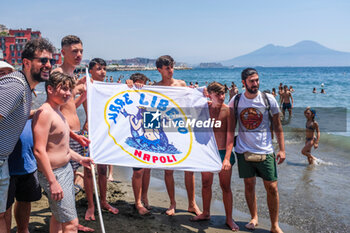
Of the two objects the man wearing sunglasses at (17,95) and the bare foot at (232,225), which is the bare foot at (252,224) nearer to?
the bare foot at (232,225)

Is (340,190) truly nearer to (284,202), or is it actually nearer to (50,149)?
(284,202)

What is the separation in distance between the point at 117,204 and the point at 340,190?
4.79 m

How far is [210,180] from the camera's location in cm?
473

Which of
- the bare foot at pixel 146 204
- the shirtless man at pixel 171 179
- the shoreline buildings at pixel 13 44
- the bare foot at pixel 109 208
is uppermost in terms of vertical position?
the shoreline buildings at pixel 13 44

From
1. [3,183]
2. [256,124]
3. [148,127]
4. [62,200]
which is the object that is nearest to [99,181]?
[148,127]

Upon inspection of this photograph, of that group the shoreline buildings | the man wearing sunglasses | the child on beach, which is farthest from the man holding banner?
the shoreline buildings

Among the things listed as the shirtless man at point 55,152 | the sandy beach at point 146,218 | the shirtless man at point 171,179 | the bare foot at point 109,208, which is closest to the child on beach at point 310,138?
the sandy beach at point 146,218

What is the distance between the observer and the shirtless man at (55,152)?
283 centimetres

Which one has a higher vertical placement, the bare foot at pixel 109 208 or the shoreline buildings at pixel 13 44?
the shoreline buildings at pixel 13 44

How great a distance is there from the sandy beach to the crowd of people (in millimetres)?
134

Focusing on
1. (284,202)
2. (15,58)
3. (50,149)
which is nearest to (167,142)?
(50,149)

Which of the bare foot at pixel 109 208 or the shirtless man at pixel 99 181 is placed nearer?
the shirtless man at pixel 99 181

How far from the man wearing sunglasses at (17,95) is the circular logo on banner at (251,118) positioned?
269 centimetres

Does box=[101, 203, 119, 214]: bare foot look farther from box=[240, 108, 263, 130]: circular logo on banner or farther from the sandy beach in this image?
box=[240, 108, 263, 130]: circular logo on banner
